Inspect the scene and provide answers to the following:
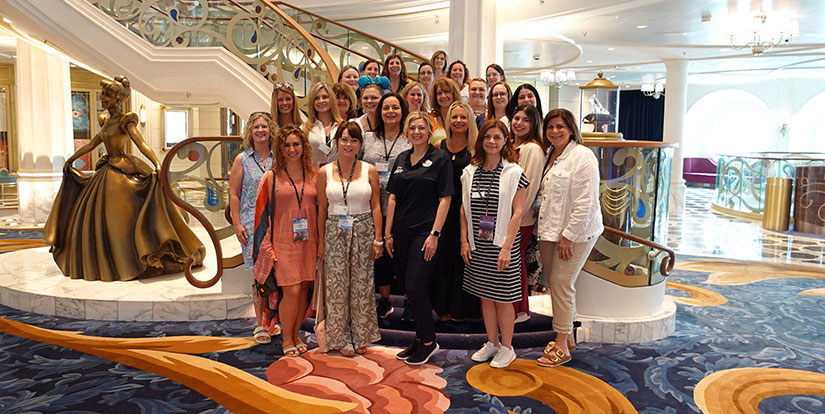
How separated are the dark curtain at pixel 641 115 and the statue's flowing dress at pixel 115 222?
21.8m

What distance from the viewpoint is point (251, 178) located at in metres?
4.25

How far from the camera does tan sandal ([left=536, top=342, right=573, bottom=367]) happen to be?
13.0 ft

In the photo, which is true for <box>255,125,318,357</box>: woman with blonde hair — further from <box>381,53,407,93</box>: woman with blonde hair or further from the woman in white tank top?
<box>381,53,407,93</box>: woman with blonde hair

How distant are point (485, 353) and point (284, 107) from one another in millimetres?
2221

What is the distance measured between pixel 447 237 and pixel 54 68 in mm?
8533

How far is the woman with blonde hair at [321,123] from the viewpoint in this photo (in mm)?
4328

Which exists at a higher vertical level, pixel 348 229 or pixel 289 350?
pixel 348 229

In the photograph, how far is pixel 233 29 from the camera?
727cm

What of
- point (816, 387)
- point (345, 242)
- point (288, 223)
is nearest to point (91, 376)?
point (288, 223)

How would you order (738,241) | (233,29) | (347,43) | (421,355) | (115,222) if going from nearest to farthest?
(421,355), (115,222), (233,29), (347,43), (738,241)

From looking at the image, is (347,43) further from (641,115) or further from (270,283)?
(641,115)

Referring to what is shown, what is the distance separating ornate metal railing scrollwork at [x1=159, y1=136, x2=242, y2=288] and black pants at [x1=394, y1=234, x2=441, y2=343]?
174 cm

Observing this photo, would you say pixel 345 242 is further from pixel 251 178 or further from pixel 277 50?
pixel 277 50

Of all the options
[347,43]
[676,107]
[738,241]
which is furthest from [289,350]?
[676,107]
